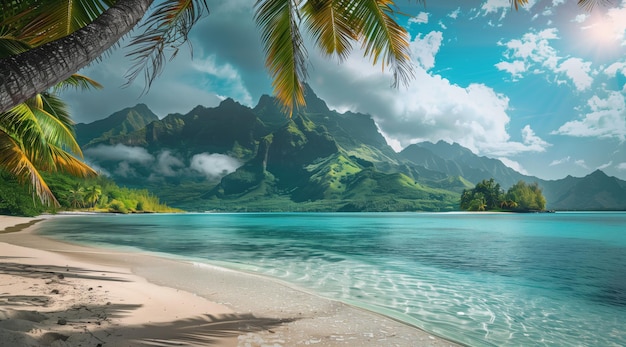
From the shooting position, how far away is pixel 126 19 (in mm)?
3279

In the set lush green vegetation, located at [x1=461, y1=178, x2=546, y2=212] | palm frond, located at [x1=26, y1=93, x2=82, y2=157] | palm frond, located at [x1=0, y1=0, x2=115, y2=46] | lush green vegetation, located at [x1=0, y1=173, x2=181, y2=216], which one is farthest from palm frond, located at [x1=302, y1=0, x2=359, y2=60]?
lush green vegetation, located at [x1=461, y1=178, x2=546, y2=212]

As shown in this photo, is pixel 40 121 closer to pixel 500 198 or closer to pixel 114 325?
pixel 114 325

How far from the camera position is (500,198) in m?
128

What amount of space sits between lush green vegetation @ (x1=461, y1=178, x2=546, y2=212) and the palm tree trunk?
139115mm

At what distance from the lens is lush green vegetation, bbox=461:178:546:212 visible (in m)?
127

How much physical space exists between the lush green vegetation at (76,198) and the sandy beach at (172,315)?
33.1 meters

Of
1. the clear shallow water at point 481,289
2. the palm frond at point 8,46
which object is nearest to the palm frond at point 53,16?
the palm frond at point 8,46

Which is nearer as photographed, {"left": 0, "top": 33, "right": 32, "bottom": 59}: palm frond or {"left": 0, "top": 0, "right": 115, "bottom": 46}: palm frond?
{"left": 0, "top": 0, "right": 115, "bottom": 46}: palm frond

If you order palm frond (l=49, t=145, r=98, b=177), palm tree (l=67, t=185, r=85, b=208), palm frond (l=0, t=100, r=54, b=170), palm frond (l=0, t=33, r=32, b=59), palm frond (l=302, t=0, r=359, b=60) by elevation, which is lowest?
palm tree (l=67, t=185, r=85, b=208)

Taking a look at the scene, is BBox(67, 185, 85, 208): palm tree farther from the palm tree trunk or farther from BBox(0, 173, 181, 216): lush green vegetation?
the palm tree trunk

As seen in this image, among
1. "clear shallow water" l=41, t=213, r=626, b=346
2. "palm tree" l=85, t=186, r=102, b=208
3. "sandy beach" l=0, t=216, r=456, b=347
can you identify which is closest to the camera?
"sandy beach" l=0, t=216, r=456, b=347

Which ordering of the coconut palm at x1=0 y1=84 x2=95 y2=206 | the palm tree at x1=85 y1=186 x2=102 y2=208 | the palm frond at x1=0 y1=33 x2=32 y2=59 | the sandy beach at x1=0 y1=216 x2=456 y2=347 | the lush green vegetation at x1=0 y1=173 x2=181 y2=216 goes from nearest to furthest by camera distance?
Result: the sandy beach at x1=0 y1=216 x2=456 y2=347
the palm frond at x1=0 y1=33 x2=32 y2=59
the coconut palm at x1=0 y1=84 x2=95 y2=206
the lush green vegetation at x1=0 y1=173 x2=181 y2=216
the palm tree at x1=85 y1=186 x2=102 y2=208

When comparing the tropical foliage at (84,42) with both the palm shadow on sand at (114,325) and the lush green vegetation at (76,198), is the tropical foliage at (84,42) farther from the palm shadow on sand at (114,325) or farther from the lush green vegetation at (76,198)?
the lush green vegetation at (76,198)

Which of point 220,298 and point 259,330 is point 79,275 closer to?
point 220,298
